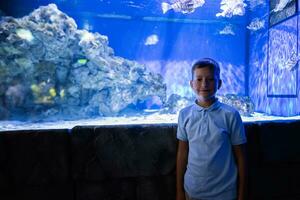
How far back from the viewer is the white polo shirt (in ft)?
6.03

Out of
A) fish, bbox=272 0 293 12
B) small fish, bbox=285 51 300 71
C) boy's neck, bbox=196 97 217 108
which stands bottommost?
boy's neck, bbox=196 97 217 108

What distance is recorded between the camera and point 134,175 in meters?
2.32

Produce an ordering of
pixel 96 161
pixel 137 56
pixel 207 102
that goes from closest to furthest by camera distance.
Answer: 1. pixel 207 102
2. pixel 96 161
3. pixel 137 56

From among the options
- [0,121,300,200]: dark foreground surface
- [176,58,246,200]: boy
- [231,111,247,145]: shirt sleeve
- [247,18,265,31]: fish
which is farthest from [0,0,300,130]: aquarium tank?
[231,111,247,145]: shirt sleeve

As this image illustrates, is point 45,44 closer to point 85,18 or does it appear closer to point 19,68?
point 19,68

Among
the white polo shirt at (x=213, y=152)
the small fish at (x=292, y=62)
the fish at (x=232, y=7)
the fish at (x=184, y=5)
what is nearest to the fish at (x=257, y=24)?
the fish at (x=232, y=7)

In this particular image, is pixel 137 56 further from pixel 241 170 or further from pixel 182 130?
pixel 241 170

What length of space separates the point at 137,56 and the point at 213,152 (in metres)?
6.62

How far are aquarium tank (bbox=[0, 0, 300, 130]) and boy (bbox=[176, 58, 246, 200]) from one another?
92.7 inches

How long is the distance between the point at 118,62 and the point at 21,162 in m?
4.97

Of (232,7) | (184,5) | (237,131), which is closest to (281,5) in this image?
(232,7)

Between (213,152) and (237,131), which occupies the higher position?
(237,131)

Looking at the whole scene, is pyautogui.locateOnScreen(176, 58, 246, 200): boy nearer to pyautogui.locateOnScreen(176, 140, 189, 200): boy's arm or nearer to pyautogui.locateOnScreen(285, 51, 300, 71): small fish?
pyautogui.locateOnScreen(176, 140, 189, 200): boy's arm

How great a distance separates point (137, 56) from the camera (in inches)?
321
